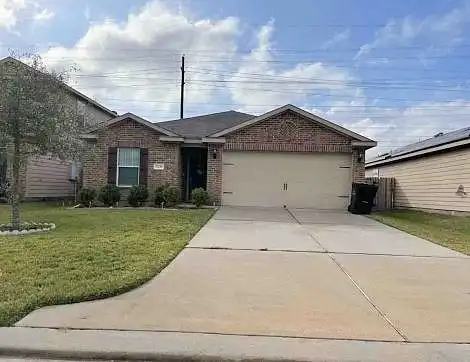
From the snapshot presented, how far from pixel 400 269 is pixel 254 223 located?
21.1ft

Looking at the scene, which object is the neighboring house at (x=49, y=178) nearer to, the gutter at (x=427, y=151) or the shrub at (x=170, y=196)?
the shrub at (x=170, y=196)

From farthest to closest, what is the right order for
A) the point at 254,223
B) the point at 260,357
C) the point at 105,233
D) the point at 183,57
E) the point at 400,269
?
the point at 183,57, the point at 254,223, the point at 105,233, the point at 400,269, the point at 260,357

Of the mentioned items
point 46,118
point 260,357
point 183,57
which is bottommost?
point 260,357

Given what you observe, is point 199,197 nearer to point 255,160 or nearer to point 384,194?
point 255,160

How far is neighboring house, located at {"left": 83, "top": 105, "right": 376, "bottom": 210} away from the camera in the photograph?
20.0 m

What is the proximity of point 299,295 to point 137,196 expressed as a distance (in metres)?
13.7

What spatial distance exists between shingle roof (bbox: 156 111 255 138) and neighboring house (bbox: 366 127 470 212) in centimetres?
803

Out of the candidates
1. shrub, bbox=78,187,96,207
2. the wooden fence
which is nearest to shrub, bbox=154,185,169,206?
shrub, bbox=78,187,96,207

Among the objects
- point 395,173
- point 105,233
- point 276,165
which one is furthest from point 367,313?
point 395,173

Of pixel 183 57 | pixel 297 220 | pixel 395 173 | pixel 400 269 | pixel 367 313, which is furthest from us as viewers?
pixel 183 57

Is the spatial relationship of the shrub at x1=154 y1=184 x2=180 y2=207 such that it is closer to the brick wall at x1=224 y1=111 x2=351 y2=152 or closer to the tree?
the brick wall at x1=224 y1=111 x2=351 y2=152

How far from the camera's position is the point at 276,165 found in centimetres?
2017

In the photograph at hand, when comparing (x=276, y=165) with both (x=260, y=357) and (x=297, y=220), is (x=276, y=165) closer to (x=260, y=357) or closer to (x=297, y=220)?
(x=297, y=220)

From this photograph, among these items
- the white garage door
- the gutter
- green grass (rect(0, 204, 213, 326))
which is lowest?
green grass (rect(0, 204, 213, 326))
